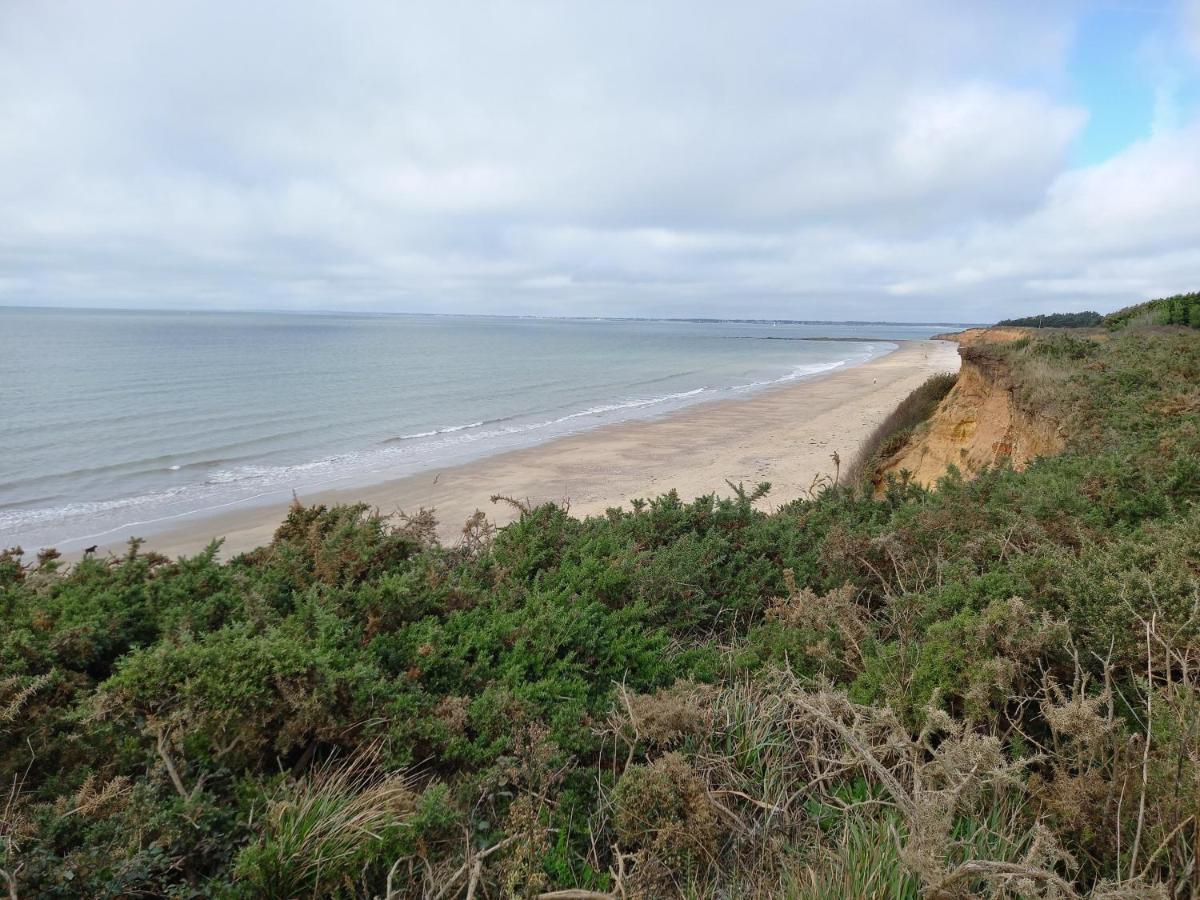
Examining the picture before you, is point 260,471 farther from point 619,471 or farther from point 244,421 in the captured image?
point 619,471

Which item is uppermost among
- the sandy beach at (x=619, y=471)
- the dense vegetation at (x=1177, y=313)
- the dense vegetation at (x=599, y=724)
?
the dense vegetation at (x=1177, y=313)

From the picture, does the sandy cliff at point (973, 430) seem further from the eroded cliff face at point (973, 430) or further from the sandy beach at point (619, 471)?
the sandy beach at point (619, 471)

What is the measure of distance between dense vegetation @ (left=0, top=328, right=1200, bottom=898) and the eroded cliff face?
20.0 feet

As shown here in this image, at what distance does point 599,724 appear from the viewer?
3.16 m

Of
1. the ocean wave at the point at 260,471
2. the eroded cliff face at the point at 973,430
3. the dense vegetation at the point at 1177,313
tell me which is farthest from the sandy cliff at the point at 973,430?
the ocean wave at the point at 260,471

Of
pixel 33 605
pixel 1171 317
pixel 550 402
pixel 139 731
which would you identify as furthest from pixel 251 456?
pixel 1171 317

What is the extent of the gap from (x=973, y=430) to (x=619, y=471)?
8.19 metres

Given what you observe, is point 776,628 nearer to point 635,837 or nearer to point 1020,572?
point 1020,572

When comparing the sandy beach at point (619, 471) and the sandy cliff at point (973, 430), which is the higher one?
the sandy cliff at point (973, 430)

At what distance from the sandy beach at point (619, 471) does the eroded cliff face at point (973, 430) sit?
2.37m

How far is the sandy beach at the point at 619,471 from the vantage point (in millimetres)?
13078

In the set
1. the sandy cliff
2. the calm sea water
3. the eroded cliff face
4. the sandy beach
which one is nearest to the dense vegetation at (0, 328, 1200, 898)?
the eroded cliff face

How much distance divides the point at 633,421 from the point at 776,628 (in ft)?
71.3

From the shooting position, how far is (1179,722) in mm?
2314
